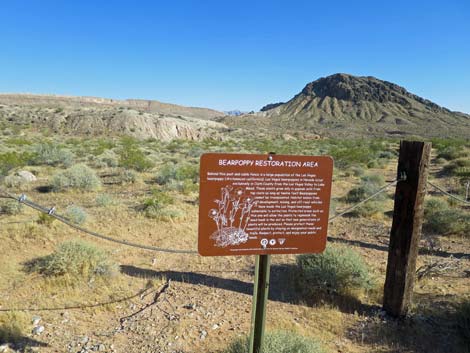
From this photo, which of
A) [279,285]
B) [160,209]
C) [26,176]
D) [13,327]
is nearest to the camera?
[13,327]

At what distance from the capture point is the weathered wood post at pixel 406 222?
3764 millimetres

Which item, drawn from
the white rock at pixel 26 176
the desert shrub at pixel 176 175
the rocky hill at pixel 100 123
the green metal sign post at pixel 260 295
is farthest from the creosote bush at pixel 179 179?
the rocky hill at pixel 100 123

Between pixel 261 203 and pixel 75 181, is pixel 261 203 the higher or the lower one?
the higher one

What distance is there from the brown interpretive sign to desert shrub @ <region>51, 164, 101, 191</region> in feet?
30.7

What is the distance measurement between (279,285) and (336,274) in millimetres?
A: 922

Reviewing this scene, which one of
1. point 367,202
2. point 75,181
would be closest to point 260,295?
point 367,202

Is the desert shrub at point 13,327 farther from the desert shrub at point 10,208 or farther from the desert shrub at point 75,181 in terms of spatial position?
the desert shrub at point 75,181

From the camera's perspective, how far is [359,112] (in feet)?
331

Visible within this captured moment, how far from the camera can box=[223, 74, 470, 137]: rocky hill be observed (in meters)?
83.0

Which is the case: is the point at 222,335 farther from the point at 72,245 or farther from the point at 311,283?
the point at 72,245

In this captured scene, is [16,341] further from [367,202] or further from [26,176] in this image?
[26,176]

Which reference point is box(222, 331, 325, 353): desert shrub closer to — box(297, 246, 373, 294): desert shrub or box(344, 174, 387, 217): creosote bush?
box(297, 246, 373, 294): desert shrub

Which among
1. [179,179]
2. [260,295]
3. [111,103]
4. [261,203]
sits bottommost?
[179,179]

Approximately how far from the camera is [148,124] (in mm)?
40844
